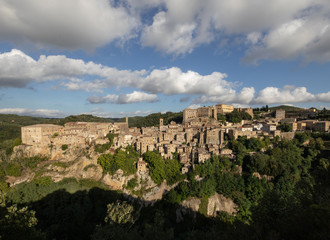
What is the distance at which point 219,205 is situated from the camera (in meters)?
30.2

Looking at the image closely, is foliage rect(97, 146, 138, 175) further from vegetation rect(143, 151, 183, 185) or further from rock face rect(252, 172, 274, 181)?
rock face rect(252, 172, 274, 181)

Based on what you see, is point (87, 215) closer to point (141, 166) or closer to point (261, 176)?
point (141, 166)

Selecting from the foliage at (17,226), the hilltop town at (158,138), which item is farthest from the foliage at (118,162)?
the foliage at (17,226)

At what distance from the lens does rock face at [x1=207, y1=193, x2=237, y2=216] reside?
29514mm

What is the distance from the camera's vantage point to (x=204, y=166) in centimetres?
3247

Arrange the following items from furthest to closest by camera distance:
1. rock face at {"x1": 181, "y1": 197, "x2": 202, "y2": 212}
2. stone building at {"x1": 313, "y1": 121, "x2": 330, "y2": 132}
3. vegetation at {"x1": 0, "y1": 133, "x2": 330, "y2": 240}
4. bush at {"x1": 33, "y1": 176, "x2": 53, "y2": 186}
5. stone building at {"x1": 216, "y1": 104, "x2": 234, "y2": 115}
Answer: stone building at {"x1": 216, "y1": 104, "x2": 234, "y2": 115}
stone building at {"x1": 313, "y1": 121, "x2": 330, "y2": 132}
rock face at {"x1": 181, "y1": 197, "x2": 202, "y2": 212}
bush at {"x1": 33, "y1": 176, "x2": 53, "y2": 186}
vegetation at {"x1": 0, "y1": 133, "x2": 330, "y2": 240}

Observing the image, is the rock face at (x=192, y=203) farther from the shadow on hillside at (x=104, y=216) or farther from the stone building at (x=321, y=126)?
the stone building at (x=321, y=126)

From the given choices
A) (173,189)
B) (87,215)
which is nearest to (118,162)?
(87,215)

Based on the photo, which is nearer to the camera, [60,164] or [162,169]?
[60,164]

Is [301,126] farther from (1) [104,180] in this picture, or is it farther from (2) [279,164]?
(1) [104,180]

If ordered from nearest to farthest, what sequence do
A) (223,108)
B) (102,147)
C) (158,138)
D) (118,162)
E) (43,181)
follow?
1. (43,181)
2. (118,162)
3. (102,147)
4. (158,138)
5. (223,108)

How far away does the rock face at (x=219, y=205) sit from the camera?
1162 inches

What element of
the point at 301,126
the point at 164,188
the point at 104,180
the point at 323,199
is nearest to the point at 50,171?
the point at 104,180

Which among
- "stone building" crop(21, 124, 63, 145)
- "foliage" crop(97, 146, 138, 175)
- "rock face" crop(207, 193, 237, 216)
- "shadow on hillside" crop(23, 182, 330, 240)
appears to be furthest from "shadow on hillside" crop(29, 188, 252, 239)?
"stone building" crop(21, 124, 63, 145)
